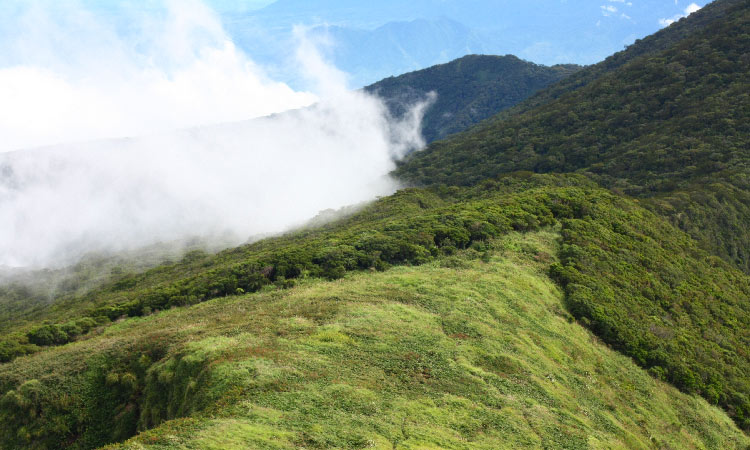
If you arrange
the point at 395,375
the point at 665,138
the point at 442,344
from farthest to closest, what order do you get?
the point at 665,138, the point at 442,344, the point at 395,375

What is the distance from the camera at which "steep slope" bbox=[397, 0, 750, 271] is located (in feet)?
229

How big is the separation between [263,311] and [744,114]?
352 feet

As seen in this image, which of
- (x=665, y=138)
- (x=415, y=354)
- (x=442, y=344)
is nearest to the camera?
(x=415, y=354)

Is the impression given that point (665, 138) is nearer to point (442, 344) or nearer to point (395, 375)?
point (442, 344)

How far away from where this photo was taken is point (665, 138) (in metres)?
95.2

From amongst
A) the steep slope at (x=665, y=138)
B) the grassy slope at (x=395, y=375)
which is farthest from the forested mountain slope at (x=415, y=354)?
the steep slope at (x=665, y=138)

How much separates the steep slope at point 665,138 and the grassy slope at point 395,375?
153 ft

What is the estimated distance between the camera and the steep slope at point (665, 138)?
69.8m

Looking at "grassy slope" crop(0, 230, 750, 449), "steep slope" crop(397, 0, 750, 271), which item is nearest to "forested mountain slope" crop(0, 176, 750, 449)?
"grassy slope" crop(0, 230, 750, 449)

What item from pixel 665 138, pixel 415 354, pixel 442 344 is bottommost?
pixel 442 344

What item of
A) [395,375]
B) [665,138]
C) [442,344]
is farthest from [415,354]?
[665,138]

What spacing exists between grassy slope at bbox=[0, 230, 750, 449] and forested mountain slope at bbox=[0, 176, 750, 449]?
105 millimetres

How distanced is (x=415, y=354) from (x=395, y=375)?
8.36 feet

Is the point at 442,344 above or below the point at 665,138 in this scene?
below
